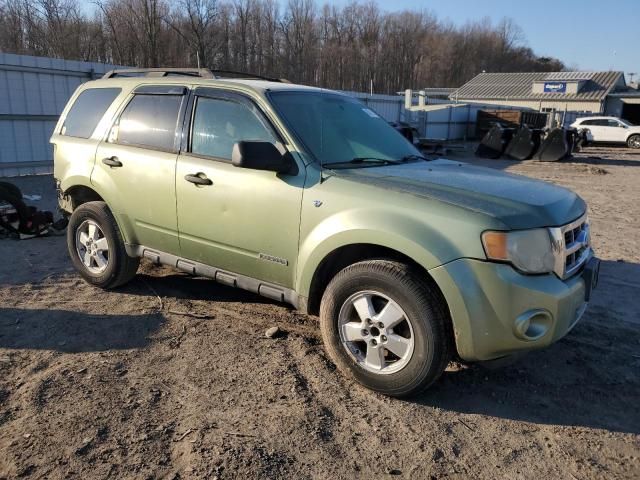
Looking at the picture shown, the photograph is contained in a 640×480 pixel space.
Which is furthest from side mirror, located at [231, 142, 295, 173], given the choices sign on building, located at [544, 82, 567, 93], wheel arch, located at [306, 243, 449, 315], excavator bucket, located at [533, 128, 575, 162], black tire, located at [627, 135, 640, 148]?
sign on building, located at [544, 82, 567, 93]

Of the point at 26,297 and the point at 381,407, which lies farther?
the point at 26,297

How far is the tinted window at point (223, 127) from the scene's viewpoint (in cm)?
399

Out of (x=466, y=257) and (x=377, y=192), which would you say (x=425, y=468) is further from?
(x=377, y=192)

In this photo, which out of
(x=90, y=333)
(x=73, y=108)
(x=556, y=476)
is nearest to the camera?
(x=556, y=476)

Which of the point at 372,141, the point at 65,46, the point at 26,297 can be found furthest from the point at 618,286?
the point at 65,46

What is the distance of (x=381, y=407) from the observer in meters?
3.31

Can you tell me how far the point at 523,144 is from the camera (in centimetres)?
2105

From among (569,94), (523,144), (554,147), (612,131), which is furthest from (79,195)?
(569,94)

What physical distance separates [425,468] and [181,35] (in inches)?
1551

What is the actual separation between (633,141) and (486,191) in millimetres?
30468

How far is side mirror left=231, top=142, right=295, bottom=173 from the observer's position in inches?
139

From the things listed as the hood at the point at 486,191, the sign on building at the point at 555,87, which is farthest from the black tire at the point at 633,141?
the hood at the point at 486,191

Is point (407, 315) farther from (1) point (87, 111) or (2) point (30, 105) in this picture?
(2) point (30, 105)

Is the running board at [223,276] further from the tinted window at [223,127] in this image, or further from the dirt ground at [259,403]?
the tinted window at [223,127]
